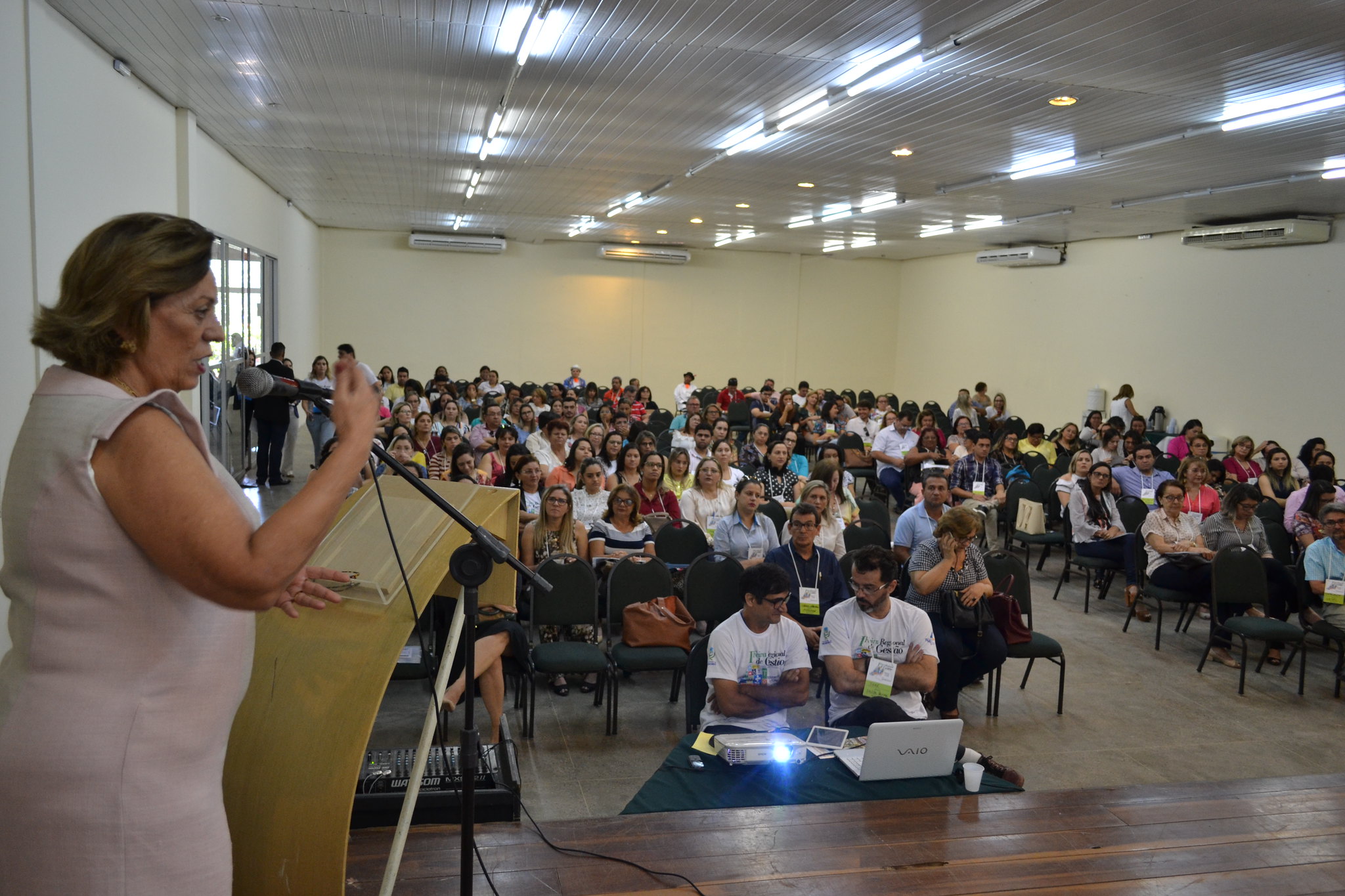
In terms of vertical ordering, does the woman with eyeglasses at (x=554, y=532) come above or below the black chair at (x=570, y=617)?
above

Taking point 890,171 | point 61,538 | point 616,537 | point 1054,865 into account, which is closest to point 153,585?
point 61,538

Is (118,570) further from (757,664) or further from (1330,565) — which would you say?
(1330,565)

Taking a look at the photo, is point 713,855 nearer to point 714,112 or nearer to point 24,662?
point 24,662

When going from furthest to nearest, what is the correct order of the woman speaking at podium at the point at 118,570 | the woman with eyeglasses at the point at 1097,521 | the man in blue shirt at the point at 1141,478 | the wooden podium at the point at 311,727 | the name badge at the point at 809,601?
the man in blue shirt at the point at 1141,478 < the woman with eyeglasses at the point at 1097,521 < the name badge at the point at 809,601 < the wooden podium at the point at 311,727 < the woman speaking at podium at the point at 118,570

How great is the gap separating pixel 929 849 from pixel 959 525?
2.81m

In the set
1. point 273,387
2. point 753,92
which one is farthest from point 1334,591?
point 273,387

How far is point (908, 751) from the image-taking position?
3443 millimetres

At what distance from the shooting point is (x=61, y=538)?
113 centimetres

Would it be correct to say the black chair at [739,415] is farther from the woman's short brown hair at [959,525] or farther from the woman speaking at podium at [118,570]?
the woman speaking at podium at [118,570]

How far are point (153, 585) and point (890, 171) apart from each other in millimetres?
10181

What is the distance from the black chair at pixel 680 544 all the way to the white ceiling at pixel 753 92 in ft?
10.5

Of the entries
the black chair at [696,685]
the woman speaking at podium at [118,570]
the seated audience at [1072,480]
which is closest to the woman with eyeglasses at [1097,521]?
the seated audience at [1072,480]

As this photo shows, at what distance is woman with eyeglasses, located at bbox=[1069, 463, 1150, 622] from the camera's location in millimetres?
8000

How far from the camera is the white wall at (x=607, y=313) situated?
20844 millimetres
